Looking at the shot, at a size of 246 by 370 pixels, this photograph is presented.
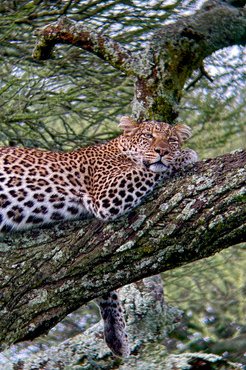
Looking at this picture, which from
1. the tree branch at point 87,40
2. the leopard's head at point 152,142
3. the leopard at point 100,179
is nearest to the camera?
the leopard at point 100,179

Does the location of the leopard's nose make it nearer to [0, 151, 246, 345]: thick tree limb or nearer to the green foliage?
[0, 151, 246, 345]: thick tree limb

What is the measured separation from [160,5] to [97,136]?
5.12 feet

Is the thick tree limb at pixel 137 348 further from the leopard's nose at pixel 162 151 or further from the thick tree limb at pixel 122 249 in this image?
the leopard's nose at pixel 162 151

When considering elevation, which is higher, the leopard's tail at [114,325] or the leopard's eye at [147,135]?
the leopard's eye at [147,135]

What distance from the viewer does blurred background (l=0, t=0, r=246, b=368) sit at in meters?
7.62

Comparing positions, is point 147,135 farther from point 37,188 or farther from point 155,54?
point 37,188

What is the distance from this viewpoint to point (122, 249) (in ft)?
15.6

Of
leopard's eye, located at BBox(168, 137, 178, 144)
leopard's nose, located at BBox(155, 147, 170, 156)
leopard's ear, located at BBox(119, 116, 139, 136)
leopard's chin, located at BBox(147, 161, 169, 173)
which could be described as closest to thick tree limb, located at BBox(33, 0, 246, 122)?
leopard's ear, located at BBox(119, 116, 139, 136)

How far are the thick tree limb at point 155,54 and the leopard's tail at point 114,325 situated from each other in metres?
1.56

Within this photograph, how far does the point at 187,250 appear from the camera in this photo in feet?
15.1

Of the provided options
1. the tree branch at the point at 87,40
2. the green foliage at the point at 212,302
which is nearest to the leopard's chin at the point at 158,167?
the tree branch at the point at 87,40

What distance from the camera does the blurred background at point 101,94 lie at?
25.0 ft

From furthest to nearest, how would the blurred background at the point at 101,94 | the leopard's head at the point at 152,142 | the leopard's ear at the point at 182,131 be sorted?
the blurred background at the point at 101,94, the leopard's ear at the point at 182,131, the leopard's head at the point at 152,142

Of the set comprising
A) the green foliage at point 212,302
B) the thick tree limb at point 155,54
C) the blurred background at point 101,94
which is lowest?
the green foliage at point 212,302
